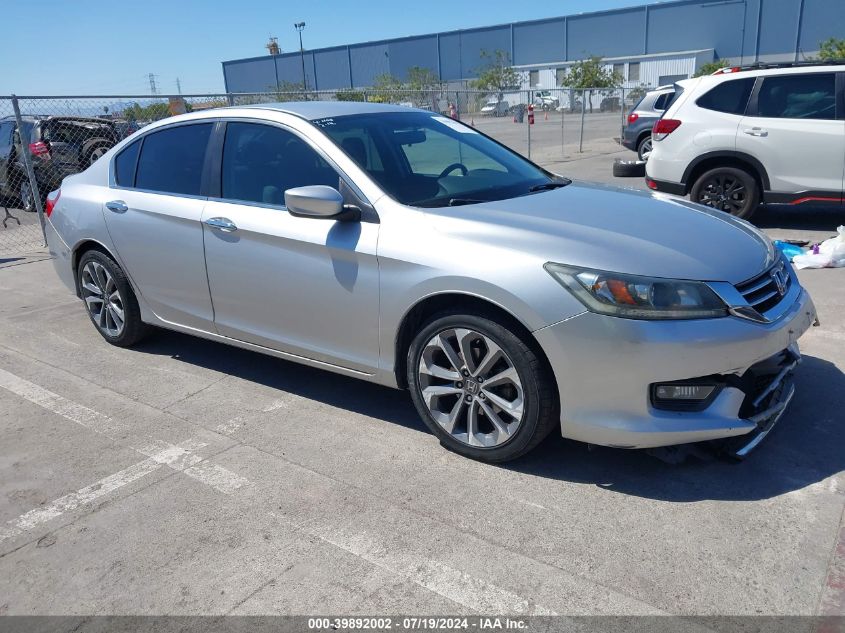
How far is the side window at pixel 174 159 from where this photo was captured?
4.62 metres

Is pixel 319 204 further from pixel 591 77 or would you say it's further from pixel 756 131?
pixel 591 77

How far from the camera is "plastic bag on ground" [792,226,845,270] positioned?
21.7ft

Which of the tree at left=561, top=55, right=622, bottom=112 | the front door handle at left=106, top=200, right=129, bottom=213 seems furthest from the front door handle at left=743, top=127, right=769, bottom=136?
the tree at left=561, top=55, right=622, bottom=112

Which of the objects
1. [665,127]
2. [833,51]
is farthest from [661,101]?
[833,51]

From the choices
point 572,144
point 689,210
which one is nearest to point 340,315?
point 689,210

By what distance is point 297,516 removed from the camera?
10.4 ft

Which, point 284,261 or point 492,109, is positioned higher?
point 284,261

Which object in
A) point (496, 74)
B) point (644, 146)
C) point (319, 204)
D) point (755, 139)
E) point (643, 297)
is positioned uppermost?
point (496, 74)

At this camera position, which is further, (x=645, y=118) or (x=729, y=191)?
(x=645, y=118)

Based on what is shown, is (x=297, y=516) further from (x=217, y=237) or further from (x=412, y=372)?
(x=217, y=237)

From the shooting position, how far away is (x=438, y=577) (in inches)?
107

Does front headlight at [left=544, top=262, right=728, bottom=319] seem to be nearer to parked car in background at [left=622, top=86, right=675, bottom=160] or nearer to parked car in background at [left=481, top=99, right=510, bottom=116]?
parked car in background at [left=622, top=86, right=675, bottom=160]

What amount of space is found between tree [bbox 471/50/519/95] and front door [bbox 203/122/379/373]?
5609 centimetres

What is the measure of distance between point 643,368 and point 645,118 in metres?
14.6
